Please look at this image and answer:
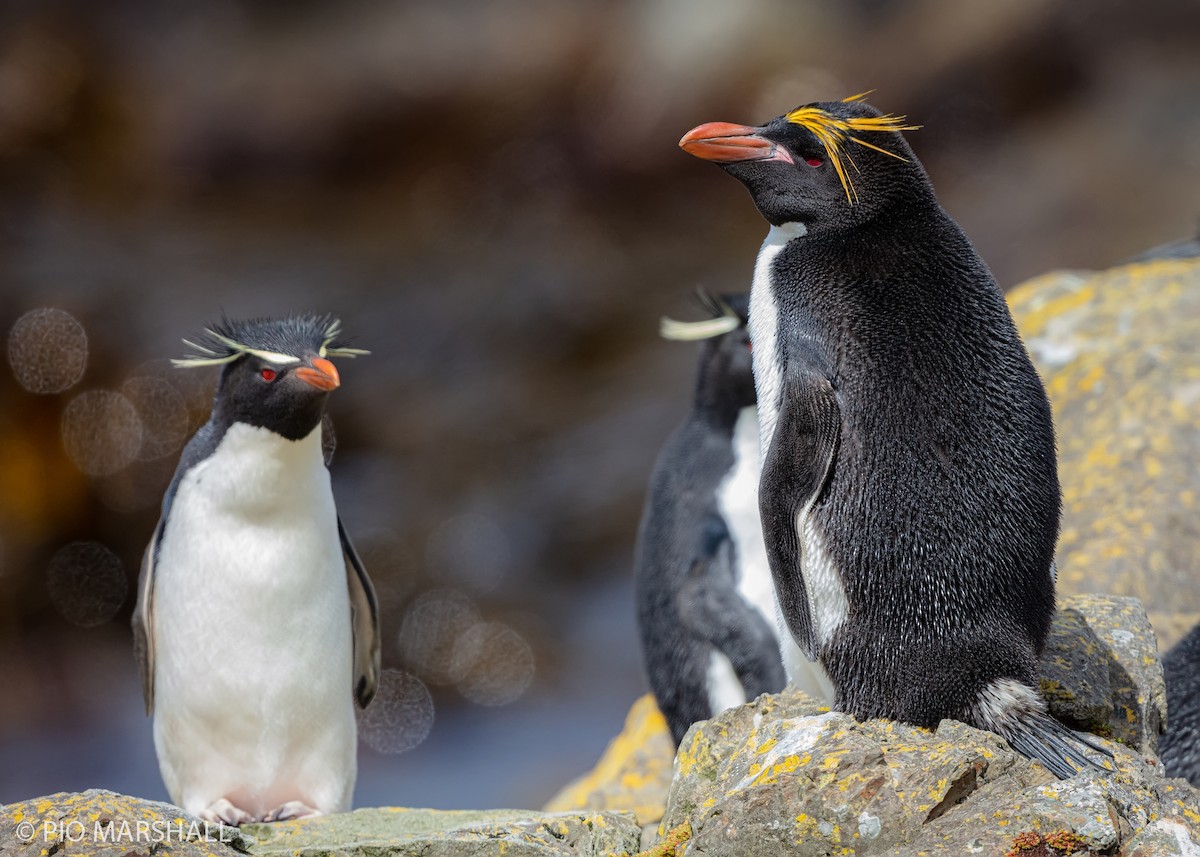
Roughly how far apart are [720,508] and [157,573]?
2.45m

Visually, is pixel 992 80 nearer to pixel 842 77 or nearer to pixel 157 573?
pixel 842 77

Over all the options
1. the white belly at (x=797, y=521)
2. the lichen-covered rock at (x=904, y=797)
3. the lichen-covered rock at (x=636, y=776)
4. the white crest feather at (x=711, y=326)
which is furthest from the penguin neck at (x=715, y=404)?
the lichen-covered rock at (x=904, y=797)

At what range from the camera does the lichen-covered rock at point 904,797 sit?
2.90 m

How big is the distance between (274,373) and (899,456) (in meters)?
2.18

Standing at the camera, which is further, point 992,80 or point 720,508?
point 992,80

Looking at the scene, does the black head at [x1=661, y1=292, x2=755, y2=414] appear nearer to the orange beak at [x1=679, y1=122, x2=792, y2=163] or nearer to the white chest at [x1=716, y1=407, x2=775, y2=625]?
the white chest at [x1=716, y1=407, x2=775, y2=625]

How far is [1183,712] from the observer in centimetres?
485

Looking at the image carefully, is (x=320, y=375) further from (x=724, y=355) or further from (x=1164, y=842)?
(x=1164, y=842)

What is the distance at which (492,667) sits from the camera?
36.7ft

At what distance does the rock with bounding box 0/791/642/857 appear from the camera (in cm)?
317

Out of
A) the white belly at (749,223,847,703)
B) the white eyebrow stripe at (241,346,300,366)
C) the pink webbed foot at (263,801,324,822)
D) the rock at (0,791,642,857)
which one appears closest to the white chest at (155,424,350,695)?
the white eyebrow stripe at (241,346,300,366)

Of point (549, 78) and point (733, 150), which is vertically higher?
point (549, 78)

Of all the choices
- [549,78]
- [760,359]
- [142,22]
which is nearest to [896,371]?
[760,359]

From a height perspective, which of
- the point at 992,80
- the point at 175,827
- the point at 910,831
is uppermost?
the point at 992,80
